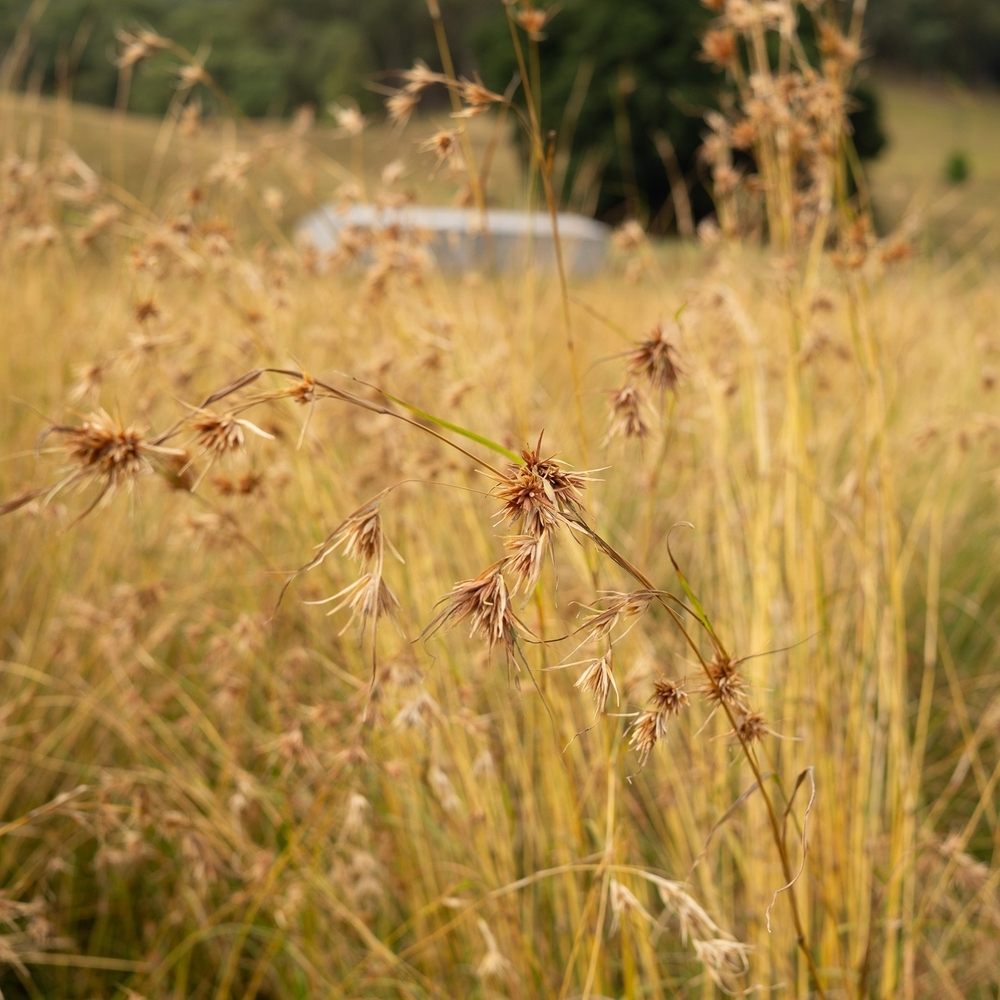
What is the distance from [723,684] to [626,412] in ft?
0.83

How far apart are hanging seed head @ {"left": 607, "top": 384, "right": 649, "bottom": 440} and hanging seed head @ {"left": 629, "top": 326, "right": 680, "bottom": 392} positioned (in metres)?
0.02

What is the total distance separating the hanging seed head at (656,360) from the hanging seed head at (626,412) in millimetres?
22

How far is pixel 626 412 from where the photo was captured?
0.78 metres

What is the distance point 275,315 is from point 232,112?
0.49 metres

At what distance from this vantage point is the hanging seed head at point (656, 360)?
725 mm

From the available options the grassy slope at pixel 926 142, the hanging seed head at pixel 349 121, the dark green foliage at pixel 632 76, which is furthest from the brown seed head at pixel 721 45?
the grassy slope at pixel 926 142

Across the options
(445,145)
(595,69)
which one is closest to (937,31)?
(595,69)

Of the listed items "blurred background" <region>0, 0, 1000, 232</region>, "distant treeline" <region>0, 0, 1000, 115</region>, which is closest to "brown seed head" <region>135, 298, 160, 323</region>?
"blurred background" <region>0, 0, 1000, 232</region>

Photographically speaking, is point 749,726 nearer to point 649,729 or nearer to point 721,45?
point 649,729

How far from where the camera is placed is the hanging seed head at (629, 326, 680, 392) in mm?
725

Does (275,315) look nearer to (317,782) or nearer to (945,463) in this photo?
(317,782)

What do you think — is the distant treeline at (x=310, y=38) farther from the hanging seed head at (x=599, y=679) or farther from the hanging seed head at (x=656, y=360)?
the hanging seed head at (x=599, y=679)

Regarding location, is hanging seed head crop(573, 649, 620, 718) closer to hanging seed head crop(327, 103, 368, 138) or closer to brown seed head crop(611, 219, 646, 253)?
hanging seed head crop(327, 103, 368, 138)

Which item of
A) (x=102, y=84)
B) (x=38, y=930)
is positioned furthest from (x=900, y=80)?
(x=38, y=930)
